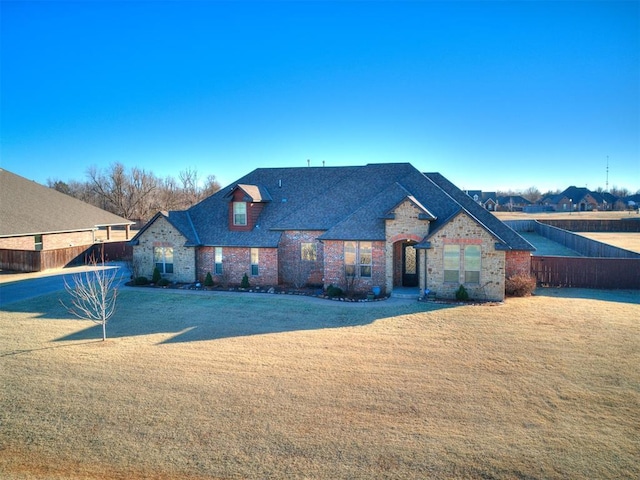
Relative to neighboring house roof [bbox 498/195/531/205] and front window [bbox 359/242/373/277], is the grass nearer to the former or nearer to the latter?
front window [bbox 359/242/373/277]

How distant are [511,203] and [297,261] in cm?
11052

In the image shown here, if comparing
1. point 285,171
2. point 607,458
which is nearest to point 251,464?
point 607,458

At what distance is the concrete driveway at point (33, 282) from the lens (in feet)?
74.7

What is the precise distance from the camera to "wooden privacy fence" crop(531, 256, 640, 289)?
2248 centimetres

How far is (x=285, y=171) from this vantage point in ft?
96.5

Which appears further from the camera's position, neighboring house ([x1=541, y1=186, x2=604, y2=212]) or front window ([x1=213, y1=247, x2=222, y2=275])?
neighboring house ([x1=541, y1=186, x2=604, y2=212])

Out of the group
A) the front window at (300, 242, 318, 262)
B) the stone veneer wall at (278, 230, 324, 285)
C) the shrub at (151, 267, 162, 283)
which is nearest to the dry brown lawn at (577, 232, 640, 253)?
the stone veneer wall at (278, 230, 324, 285)

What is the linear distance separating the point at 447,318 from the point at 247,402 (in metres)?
9.87

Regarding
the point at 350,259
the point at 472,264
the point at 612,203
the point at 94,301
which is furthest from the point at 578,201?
the point at 94,301

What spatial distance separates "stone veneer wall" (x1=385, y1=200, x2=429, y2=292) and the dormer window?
9150mm

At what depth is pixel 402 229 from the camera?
21.5 meters

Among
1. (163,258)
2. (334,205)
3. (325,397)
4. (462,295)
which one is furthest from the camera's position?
(163,258)

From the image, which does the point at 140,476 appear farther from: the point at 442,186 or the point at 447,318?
the point at 442,186

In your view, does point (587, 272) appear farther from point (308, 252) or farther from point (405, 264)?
point (308, 252)
